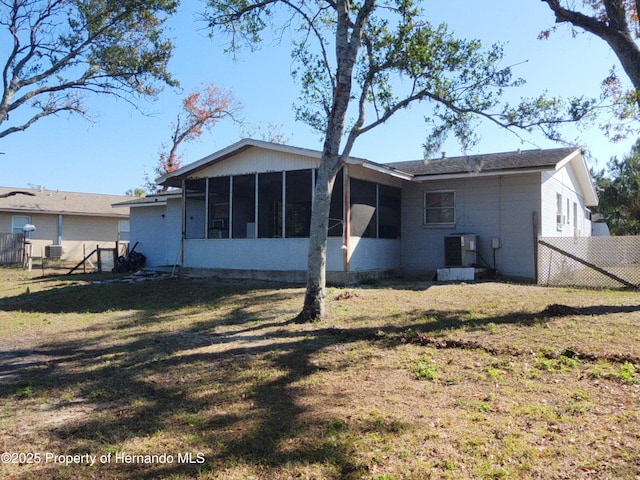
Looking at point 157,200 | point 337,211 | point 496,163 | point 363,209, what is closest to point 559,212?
point 496,163

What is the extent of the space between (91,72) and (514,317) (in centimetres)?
1761

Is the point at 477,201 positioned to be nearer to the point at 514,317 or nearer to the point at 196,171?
the point at 514,317

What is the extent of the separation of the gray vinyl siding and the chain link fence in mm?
787

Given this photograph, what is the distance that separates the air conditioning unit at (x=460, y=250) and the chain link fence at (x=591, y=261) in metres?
1.78

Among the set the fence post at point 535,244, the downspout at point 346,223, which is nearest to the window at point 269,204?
the downspout at point 346,223

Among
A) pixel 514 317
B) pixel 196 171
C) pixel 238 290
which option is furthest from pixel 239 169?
pixel 514 317

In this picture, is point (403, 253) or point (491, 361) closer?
point (491, 361)

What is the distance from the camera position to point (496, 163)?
14.4 metres

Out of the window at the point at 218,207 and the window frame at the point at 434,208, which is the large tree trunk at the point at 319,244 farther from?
the window frame at the point at 434,208

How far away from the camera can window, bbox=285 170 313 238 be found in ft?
43.5

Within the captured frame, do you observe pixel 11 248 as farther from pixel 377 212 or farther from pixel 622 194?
pixel 622 194

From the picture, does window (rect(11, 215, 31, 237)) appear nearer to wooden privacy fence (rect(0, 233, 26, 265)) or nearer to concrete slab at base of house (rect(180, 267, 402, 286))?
wooden privacy fence (rect(0, 233, 26, 265))

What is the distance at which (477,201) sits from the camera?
14242 mm

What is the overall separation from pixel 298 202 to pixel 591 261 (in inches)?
314
